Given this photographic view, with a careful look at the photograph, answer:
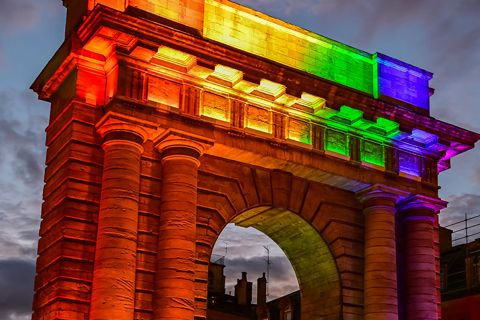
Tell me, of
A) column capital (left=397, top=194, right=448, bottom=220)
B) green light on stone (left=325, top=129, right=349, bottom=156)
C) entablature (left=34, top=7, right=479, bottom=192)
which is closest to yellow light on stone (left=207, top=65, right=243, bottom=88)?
entablature (left=34, top=7, right=479, bottom=192)

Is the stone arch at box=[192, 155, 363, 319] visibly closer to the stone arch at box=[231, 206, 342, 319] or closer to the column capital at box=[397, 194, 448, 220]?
the stone arch at box=[231, 206, 342, 319]

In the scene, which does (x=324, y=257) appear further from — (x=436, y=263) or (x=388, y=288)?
(x=436, y=263)

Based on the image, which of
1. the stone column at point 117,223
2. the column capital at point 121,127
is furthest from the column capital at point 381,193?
the stone column at point 117,223

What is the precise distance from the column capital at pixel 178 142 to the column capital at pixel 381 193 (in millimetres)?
6495

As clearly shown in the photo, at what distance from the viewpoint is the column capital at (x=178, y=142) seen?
23922 millimetres

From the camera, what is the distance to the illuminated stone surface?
73.9 ft

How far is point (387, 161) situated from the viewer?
28094 mm

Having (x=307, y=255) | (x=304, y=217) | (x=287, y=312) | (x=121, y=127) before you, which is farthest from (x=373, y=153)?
(x=287, y=312)

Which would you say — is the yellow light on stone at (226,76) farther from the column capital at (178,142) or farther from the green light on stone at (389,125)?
the green light on stone at (389,125)

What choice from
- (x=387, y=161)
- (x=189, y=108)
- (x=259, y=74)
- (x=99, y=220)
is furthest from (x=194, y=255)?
(x=387, y=161)

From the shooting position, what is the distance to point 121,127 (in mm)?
23094

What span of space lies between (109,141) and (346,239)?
29.4 ft

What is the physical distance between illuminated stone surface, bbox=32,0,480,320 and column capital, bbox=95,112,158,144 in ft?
0.17

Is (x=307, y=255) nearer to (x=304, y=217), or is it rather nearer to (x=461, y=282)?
(x=304, y=217)
